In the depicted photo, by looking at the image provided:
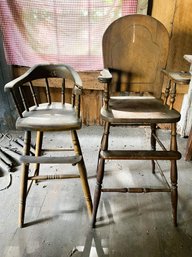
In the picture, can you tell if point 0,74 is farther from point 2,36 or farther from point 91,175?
point 91,175

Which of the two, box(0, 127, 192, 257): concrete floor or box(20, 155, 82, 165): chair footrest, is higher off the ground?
box(20, 155, 82, 165): chair footrest

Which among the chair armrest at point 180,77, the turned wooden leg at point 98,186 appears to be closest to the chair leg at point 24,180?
the turned wooden leg at point 98,186

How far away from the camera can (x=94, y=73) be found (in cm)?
217

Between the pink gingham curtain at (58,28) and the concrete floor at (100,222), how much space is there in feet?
3.65

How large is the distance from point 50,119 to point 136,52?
80 cm

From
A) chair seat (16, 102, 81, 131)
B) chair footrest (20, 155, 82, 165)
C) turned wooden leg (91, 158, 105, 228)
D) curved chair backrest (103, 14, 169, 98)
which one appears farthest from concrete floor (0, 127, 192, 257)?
curved chair backrest (103, 14, 169, 98)

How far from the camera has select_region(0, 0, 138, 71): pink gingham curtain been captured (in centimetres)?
183

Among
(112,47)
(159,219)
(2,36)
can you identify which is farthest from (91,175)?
(2,36)

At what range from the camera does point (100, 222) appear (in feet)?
4.42

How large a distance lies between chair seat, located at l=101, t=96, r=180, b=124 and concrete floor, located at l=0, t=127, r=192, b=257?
651 millimetres

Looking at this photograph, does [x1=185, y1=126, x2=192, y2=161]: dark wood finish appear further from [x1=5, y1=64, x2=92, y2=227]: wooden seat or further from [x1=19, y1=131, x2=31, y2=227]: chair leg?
[x1=19, y1=131, x2=31, y2=227]: chair leg

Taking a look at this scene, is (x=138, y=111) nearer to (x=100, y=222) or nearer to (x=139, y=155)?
(x=139, y=155)

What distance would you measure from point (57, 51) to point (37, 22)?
30 centimetres

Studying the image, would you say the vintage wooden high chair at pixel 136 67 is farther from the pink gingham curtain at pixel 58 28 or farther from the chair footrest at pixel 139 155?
the pink gingham curtain at pixel 58 28
